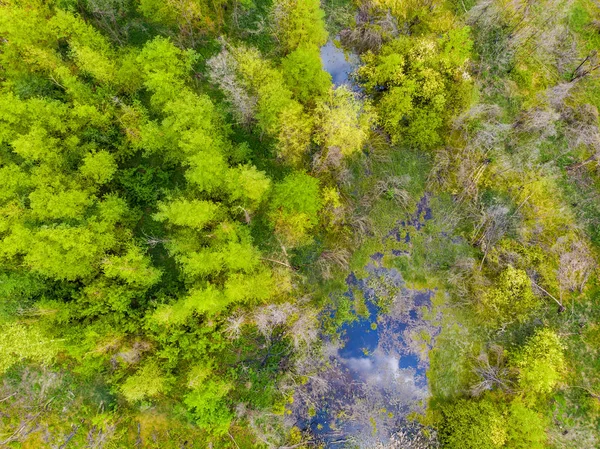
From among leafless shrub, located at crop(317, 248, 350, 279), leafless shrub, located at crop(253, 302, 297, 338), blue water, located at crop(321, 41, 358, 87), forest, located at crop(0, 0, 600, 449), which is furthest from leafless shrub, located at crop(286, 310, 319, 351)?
blue water, located at crop(321, 41, 358, 87)

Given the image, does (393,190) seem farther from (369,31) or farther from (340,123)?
(369,31)

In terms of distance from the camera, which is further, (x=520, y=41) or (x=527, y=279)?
(x=520, y=41)

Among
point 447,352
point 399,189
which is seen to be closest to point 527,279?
point 447,352

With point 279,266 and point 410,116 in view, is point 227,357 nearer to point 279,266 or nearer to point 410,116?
point 279,266

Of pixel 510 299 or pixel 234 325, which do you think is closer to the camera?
pixel 234 325

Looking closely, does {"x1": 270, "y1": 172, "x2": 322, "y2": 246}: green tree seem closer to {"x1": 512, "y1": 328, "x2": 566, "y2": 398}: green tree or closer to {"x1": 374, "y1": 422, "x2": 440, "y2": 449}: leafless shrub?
{"x1": 374, "y1": 422, "x2": 440, "y2": 449}: leafless shrub

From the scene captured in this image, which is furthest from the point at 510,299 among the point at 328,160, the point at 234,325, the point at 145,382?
the point at 145,382

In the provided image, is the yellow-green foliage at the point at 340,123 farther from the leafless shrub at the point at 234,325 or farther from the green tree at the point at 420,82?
the leafless shrub at the point at 234,325
